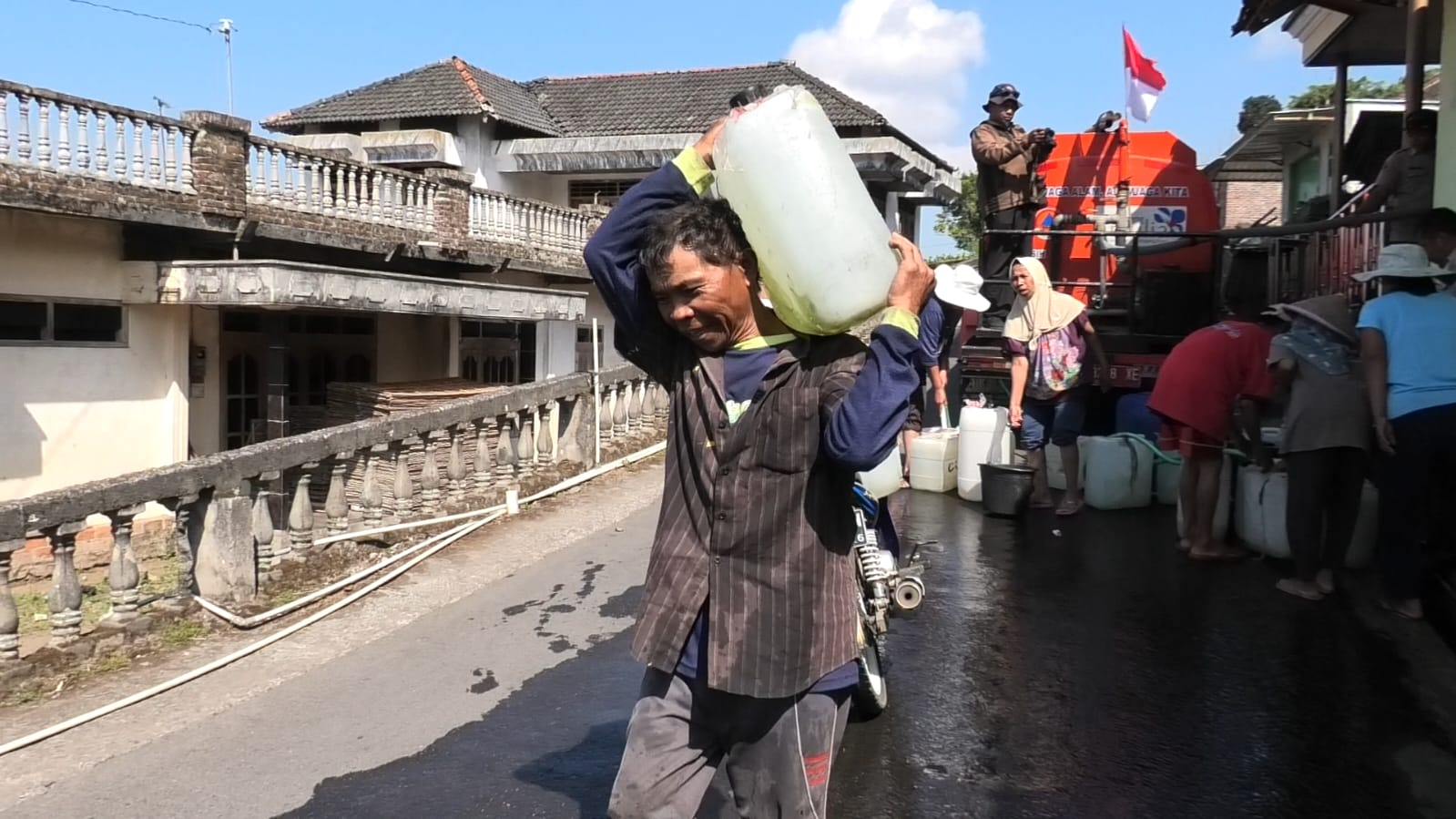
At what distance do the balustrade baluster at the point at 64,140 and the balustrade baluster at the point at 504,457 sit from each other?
666cm

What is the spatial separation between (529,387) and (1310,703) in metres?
6.02

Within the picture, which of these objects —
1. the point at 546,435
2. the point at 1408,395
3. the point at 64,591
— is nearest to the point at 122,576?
the point at 64,591

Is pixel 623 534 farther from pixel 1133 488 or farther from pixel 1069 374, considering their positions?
pixel 1133 488

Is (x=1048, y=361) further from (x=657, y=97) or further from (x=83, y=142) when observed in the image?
(x=657, y=97)

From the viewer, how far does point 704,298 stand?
Answer: 237 centimetres

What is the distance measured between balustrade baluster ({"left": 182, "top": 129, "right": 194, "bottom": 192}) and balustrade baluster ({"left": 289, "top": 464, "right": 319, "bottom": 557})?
804 centimetres

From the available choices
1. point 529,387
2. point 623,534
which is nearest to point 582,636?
point 623,534

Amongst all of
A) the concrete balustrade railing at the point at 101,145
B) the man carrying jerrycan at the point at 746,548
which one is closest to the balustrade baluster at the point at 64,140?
the concrete balustrade railing at the point at 101,145

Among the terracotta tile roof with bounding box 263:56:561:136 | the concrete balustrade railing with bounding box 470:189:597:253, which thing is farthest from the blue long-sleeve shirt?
the terracotta tile roof with bounding box 263:56:561:136

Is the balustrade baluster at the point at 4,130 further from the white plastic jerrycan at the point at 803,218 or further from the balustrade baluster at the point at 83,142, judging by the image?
the white plastic jerrycan at the point at 803,218

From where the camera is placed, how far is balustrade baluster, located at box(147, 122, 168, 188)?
12.2 metres

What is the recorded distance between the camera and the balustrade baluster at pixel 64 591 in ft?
15.5

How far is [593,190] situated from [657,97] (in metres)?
3.49

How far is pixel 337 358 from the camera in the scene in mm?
17609
